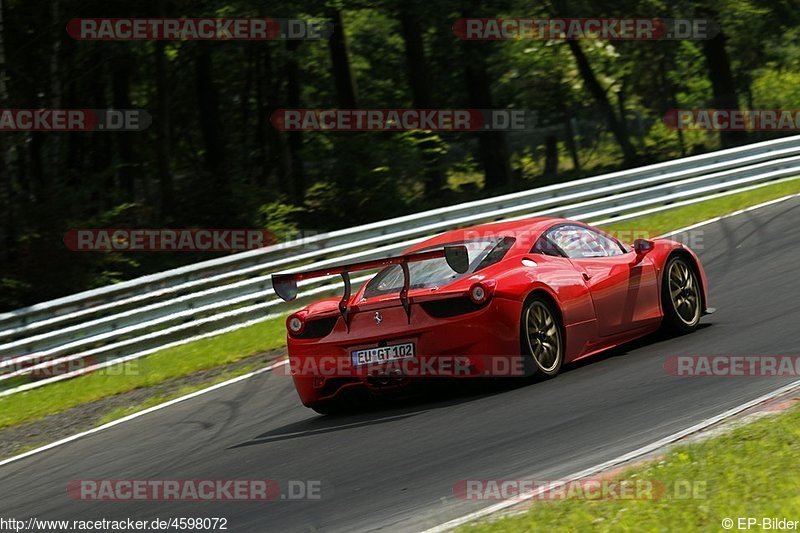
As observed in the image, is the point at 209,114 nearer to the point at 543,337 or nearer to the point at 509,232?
the point at 509,232

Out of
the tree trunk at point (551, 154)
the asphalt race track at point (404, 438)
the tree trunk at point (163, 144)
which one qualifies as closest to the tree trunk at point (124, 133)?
the tree trunk at point (163, 144)

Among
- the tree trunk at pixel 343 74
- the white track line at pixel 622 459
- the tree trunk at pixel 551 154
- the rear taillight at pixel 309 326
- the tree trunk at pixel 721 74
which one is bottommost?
the white track line at pixel 622 459

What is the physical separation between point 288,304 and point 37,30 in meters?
12.1

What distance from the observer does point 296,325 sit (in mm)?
8656

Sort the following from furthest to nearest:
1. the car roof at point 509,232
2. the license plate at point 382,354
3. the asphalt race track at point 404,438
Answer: the car roof at point 509,232
the license plate at point 382,354
the asphalt race track at point 404,438

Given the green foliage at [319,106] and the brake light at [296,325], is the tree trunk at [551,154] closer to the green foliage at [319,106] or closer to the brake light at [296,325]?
the green foliage at [319,106]

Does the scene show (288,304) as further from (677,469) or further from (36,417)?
(677,469)

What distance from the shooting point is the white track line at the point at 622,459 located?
5.33 metres

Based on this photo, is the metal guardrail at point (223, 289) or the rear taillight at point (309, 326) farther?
the metal guardrail at point (223, 289)

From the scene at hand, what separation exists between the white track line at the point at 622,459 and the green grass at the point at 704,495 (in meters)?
0.17

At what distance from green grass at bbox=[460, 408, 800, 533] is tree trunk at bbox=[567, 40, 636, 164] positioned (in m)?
23.2

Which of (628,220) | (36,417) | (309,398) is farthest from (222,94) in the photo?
(309,398)

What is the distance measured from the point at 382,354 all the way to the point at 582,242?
83.2 inches

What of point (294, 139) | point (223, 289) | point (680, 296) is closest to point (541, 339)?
point (680, 296)
